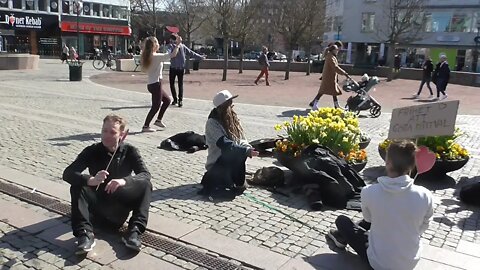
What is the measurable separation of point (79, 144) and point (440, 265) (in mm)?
5942

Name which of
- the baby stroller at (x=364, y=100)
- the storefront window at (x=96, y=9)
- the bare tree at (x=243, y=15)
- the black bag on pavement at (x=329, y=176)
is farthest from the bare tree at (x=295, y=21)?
the storefront window at (x=96, y=9)

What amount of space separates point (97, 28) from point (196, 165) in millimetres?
55561

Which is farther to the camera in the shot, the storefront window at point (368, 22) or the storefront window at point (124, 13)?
the storefront window at point (124, 13)

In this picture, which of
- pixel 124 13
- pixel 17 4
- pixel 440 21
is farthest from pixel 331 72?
pixel 124 13

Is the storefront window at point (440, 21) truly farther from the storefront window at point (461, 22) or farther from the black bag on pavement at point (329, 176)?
the black bag on pavement at point (329, 176)

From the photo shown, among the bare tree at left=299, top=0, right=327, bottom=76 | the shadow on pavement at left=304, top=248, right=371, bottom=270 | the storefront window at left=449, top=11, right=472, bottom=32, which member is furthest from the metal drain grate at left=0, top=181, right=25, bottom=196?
the storefront window at left=449, top=11, right=472, bottom=32

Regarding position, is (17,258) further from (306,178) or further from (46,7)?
(46,7)

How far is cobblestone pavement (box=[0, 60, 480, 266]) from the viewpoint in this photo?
14.3 ft

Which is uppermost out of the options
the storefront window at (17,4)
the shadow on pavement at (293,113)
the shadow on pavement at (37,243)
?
the storefront window at (17,4)

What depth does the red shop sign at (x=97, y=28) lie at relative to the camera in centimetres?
5431

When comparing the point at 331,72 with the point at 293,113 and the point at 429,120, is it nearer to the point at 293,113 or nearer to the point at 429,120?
the point at 293,113

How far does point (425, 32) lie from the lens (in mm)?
53531

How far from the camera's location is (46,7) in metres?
52.9

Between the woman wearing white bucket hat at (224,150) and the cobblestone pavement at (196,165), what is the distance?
0.25 meters
